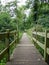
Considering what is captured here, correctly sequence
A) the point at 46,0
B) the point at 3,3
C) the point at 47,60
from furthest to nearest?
the point at 3,3, the point at 46,0, the point at 47,60

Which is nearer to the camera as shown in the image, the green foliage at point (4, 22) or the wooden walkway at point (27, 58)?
the wooden walkway at point (27, 58)

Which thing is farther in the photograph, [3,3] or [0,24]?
[3,3]

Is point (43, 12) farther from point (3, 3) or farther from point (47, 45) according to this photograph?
point (47, 45)

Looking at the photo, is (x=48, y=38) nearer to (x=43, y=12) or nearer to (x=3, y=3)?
(x=43, y=12)

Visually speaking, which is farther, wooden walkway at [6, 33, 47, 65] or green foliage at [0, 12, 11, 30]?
green foliage at [0, 12, 11, 30]

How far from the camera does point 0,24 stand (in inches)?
736

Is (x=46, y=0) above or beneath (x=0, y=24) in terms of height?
above

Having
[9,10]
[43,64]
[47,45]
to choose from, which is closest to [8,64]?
[43,64]

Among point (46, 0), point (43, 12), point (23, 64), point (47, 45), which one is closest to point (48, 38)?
point (47, 45)

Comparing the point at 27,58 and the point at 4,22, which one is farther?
the point at 4,22

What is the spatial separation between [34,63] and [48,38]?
3.28 feet

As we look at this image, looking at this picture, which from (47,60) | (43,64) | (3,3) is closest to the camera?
(43,64)

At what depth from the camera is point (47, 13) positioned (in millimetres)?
19641

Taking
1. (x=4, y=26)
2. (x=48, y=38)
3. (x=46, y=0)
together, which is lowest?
(x=4, y=26)
